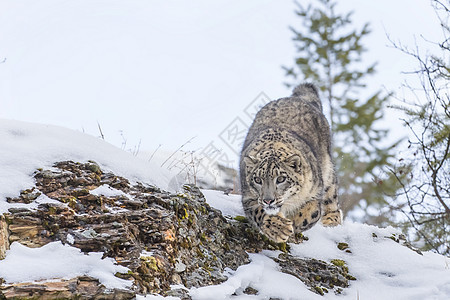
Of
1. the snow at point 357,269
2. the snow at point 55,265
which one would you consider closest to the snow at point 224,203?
the snow at point 357,269

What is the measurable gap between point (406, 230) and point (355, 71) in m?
13.3

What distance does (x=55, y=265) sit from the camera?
10.1 feet

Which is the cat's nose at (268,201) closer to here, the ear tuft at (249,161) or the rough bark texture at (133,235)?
the ear tuft at (249,161)

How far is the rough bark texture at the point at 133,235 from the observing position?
3240 millimetres

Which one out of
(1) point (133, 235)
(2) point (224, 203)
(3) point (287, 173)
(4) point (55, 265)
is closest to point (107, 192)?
(1) point (133, 235)

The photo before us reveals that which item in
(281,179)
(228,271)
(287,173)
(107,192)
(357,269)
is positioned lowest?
(228,271)

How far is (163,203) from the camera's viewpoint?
4.18 m

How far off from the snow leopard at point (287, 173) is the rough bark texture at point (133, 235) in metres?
0.76

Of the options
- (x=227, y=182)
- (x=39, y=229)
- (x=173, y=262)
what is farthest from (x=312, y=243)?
(x=227, y=182)

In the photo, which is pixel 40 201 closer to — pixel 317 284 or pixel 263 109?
pixel 317 284

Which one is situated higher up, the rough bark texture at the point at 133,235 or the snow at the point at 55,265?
the rough bark texture at the point at 133,235

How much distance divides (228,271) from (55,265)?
5.46ft

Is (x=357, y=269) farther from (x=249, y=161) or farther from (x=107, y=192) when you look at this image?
(x=107, y=192)

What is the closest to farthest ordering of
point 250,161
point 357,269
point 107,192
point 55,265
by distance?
point 55,265 → point 107,192 → point 357,269 → point 250,161
